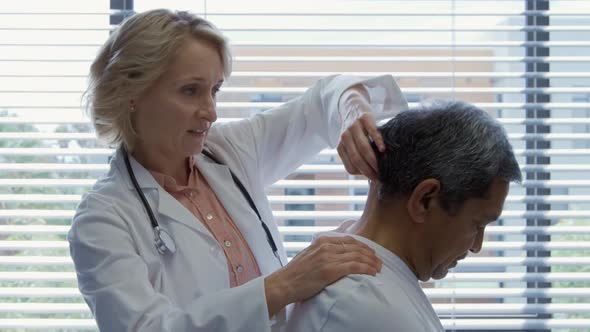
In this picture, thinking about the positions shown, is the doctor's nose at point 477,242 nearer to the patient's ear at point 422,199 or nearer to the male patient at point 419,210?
the male patient at point 419,210

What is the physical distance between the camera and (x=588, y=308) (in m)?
2.59

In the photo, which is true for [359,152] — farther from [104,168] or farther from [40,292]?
[40,292]

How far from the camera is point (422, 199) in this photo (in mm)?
1384

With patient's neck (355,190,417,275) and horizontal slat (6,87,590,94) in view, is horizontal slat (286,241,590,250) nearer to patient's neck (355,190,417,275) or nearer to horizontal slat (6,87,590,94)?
horizontal slat (6,87,590,94)

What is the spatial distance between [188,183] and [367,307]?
2.46 ft

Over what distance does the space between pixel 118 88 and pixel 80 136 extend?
0.86 metres

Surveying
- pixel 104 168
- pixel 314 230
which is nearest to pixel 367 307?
pixel 314 230

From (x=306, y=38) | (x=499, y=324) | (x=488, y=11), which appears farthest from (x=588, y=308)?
(x=306, y=38)

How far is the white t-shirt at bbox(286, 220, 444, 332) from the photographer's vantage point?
129 centimetres

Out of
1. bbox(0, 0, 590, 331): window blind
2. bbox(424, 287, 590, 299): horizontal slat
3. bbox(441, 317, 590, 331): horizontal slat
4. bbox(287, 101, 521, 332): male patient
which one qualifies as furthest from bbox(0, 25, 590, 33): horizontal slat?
bbox(287, 101, 521, 332): male patient

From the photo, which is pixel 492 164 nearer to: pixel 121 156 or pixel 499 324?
pixel 121 156

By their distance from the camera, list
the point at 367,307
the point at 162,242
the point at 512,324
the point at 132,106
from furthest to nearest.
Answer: the point at 512,324, the point at 132,106, the point at 162,242, the point at 367,307

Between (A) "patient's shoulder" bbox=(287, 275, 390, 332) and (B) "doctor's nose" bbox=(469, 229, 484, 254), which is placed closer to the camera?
(A) "patient's shoulder" bbox=(287, 275, 390, 332)

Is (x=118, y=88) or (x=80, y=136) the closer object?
→ (x=118, y=88)
